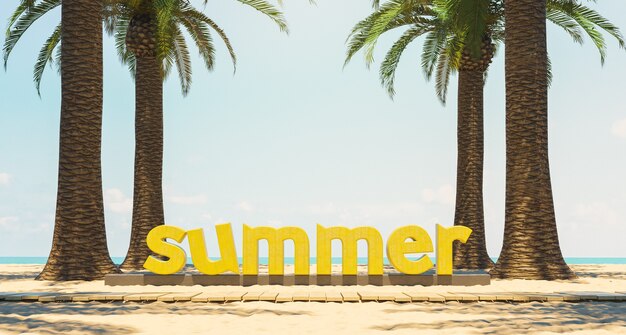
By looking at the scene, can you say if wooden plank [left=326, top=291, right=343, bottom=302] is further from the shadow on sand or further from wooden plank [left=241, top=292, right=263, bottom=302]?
the shadow on sand

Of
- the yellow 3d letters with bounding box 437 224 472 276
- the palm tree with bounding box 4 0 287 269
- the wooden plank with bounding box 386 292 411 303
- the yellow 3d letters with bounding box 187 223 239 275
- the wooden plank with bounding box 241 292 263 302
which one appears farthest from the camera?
the palm tree with bounding box 4 0 287 269

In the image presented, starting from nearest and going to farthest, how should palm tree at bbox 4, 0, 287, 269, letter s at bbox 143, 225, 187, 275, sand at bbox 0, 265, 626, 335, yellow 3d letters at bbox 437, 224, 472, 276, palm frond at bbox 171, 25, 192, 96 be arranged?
sand at bbox 0, 265, 626, 335 → letter s at bbox 143, 225, 187, 275 → yellow 3d letters at bbox 437, 224, 472, 276 → palm tree at bbox 4, 0, 287, 269 → palm frond at bbox 171, 25, 192, 96

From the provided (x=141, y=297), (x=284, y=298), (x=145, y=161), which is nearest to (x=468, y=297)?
(x=284, y=298)

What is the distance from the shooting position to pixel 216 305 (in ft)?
46.6

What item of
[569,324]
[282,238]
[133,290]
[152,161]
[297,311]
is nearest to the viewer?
[569,324]

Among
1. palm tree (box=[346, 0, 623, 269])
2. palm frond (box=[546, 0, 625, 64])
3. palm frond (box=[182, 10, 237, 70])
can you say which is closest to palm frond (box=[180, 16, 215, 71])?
palm frond (box=[182, 10, 237, 70])

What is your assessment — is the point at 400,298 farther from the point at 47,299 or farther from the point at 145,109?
the point at 145,109

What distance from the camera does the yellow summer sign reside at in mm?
17859

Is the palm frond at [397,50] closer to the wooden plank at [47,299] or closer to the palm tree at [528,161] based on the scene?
the palm tree at [528,161]

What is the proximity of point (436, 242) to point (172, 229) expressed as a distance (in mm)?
6323

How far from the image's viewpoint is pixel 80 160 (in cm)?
2059

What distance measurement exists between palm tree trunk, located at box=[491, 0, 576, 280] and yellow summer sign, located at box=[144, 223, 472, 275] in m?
3.03

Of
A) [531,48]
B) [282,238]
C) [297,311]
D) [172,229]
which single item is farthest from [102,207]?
[531,48]

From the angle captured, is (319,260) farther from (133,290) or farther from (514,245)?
(514,245)
